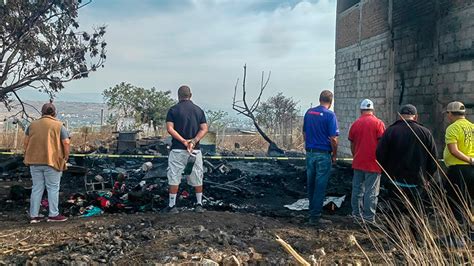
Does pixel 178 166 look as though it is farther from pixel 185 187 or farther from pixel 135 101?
pixel 135 101

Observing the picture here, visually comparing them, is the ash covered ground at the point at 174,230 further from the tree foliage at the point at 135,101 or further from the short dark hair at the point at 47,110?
the tree foliage at the point at 135,101

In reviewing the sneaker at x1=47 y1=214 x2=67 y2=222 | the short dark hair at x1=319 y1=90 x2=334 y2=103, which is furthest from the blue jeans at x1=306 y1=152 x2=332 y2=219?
the sneaker at x1=47 y1=214 x2=67 y2=222

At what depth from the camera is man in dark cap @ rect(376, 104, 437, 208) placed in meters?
5.27

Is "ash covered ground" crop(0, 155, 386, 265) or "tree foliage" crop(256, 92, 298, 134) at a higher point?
"tree foliage" crop(256, 92, 298, 134)

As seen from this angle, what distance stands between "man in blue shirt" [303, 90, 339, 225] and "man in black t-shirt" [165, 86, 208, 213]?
64.1 inches

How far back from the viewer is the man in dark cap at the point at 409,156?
5270 millimetres

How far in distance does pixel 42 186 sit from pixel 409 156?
4937 mm

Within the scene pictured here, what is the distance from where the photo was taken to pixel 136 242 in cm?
489

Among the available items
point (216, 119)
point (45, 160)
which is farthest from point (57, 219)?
point (216, 119)

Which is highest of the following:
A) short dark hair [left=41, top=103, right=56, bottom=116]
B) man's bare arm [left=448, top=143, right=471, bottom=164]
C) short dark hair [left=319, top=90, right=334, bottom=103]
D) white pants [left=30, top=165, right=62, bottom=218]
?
short dark hair [left=319, top=90, right=334, bottom=103]

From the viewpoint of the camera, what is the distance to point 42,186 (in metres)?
6.03

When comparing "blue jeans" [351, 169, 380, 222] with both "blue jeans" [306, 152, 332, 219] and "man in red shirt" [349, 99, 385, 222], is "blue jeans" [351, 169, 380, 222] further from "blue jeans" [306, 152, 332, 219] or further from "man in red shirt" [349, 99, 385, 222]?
"blue jeans" [306, 152, 332, 219]

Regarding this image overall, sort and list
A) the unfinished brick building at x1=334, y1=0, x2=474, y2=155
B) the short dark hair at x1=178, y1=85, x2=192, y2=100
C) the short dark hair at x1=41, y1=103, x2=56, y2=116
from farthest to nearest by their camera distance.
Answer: the unfinished brick building at x1=334, y1=0, x2=474, y2=155 < the short dark hair at x1=178, y1=85, x2=192, y2=100 < the short dark hair at x1=41, y1=103, x2=56, y2=116

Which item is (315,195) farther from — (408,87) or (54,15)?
(54,15)
